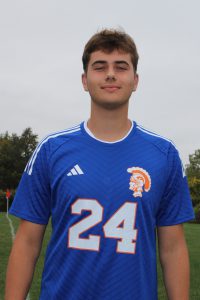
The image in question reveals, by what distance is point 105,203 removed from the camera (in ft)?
8.44

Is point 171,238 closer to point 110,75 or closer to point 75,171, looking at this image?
point 75,171

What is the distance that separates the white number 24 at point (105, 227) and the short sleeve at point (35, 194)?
0.21 m

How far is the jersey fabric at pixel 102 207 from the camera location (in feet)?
8.32

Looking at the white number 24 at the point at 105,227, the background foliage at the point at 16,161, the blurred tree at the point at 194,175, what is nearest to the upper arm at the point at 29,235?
the white number 24 at the point at 105,227

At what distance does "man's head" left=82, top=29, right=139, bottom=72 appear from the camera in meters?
2.78

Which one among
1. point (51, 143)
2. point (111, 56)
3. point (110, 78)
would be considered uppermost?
point (111, 56)

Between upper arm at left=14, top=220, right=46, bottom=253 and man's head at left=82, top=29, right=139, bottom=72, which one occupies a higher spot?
man's head at left=82, top=29, right=139, bottom=72

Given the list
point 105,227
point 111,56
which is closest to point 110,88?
point 111,56

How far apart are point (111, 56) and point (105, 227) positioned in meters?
0.92

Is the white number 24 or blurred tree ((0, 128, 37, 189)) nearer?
the white number 24

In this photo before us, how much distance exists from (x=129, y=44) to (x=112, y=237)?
1080 millimetres

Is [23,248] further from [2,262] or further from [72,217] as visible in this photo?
[2,262]

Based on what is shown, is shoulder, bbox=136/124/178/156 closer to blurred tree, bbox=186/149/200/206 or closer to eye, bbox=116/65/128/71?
eye, bbox=116/65/128/71

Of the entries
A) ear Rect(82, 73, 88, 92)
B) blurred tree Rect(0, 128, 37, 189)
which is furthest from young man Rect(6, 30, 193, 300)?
blurred tree Rect(0, 128, 37, 189)
